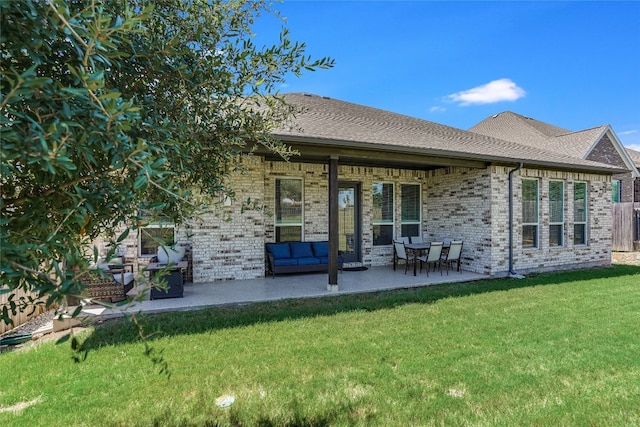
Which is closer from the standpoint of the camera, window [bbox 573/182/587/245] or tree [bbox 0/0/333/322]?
tree [bbox 0/0/333/322]

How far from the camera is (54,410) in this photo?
113 inches

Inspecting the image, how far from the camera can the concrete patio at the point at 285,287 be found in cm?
604

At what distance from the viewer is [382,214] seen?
10.5 m

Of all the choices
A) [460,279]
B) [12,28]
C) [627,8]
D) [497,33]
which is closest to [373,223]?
[460,279]

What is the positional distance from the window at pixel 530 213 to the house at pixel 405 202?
0.09 ft

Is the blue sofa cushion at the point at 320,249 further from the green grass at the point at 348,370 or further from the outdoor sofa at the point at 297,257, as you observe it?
the green grass at the point at 348,370

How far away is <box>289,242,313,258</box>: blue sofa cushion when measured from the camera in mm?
8961

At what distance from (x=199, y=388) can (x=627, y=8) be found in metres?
12.4

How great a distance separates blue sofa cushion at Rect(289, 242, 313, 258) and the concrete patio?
20.6 inches

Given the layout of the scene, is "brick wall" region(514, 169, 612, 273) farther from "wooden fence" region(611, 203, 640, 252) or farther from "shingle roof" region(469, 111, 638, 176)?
"shingle roof" region(469, 111, 638, 176)

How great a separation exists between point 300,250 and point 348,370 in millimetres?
5567

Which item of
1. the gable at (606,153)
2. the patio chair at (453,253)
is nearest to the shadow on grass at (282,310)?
the patio chair at (453,253)

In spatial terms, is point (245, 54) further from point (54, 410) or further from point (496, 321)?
point (496, 321)

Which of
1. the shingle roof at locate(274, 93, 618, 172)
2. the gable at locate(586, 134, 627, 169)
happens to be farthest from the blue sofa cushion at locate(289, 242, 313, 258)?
the gable at locate(586, 134, 627, 169)
